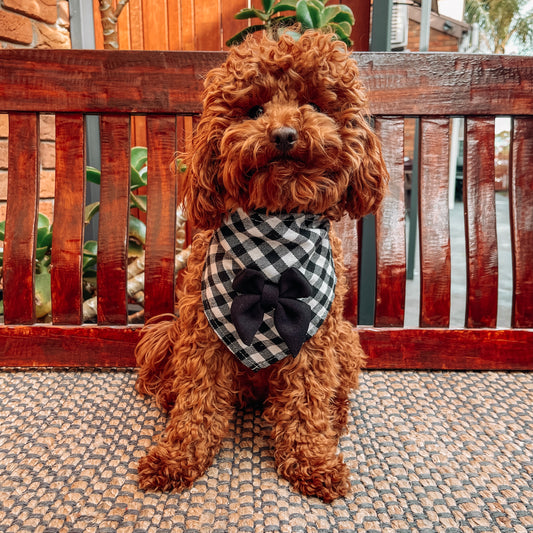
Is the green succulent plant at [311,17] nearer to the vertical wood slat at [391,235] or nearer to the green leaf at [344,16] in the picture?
the green leaf at [344,16]

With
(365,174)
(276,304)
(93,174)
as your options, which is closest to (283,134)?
(365,174)

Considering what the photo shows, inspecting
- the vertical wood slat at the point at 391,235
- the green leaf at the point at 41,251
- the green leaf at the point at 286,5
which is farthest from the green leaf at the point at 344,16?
the green leaf at the point at 41,251

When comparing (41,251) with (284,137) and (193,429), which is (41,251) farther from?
(284,137)

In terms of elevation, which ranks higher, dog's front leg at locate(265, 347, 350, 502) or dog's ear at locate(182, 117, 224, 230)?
dog's ear at locate(182, 117, 224, 230)

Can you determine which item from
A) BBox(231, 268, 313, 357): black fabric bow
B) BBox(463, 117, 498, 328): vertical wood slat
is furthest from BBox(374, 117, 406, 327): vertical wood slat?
BBox(231, 268, 313, 357): black fabric bow

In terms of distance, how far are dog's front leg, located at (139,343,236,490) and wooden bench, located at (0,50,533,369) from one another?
502 mm

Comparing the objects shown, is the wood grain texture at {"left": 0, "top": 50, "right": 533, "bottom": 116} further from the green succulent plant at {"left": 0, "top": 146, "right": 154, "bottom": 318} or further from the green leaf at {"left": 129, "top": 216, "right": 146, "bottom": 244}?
the green leaf at {"left": 129, "top": 216, "right": 146, "bottom": 244}

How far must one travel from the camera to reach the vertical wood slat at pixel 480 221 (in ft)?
4.57

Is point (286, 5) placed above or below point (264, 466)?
above

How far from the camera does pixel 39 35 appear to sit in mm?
2104

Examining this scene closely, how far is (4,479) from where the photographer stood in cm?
89

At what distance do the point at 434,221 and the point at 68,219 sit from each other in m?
1.16

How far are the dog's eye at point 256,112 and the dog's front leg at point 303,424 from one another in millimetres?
502

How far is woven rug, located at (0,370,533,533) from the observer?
794 millimetres
